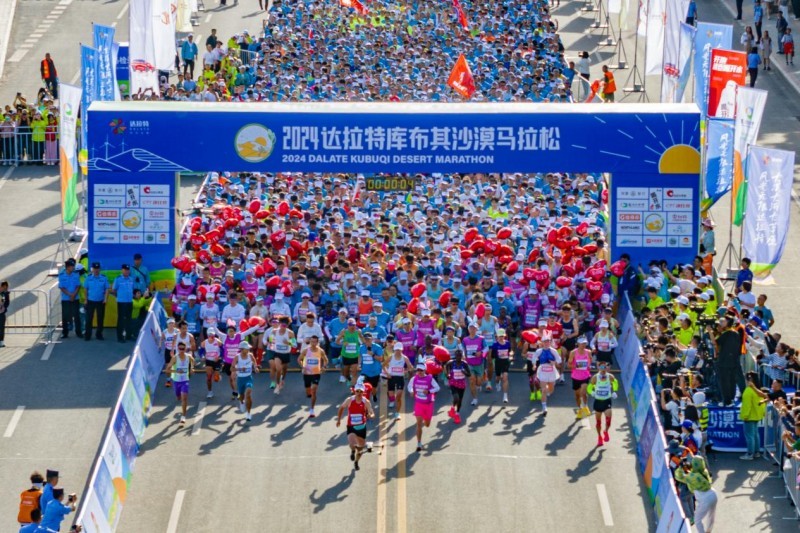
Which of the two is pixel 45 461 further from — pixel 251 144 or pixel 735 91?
pixel 735 91

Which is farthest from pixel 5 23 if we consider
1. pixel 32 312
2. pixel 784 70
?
pixel 784 70

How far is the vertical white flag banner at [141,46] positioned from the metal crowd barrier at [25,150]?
16.7 feet

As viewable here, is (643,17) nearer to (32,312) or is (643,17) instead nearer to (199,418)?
(32,312)

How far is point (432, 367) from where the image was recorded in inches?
1268

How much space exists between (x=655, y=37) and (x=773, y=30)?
619 inches

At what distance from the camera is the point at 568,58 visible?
60031mm

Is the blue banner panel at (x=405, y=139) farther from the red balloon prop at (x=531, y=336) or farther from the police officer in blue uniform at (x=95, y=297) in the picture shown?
the red balloon prop at (x=531, y=336)

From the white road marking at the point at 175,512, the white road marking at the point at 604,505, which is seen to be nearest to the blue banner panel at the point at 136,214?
the white road marking at the point at 175,512

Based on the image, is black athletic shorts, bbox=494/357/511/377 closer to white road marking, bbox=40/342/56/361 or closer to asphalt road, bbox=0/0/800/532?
asphalt road, bbox=0/0/800/532

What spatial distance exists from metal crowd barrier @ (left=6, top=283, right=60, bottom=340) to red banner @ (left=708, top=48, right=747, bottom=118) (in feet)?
56.5

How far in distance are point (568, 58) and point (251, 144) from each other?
80.4 ft

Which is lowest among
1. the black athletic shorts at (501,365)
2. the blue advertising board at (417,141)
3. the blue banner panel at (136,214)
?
the black athletic shorts at (501,365)

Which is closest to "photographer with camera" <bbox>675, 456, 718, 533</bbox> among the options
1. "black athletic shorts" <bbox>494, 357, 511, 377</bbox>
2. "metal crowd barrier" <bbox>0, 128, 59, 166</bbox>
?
"black athletic shorts" <bbox>494, 357, 511, 377</bbox>

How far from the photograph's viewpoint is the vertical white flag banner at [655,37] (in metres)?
49.6
